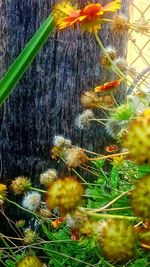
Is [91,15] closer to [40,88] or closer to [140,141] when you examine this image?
[140,141]

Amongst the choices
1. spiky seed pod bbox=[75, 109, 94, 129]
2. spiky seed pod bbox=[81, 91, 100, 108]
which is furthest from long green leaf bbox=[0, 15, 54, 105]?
spiky seed pod bbox=[75, 109, 94, 129]

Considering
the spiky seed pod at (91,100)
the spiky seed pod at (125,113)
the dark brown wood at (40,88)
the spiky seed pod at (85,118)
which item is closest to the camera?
the spiky seed pod at (125,113)

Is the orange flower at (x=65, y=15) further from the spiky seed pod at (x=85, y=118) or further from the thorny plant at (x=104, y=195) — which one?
the spiky seed pod at (x=85, y=118)

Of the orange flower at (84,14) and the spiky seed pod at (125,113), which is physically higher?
the orange flower at (84,14)

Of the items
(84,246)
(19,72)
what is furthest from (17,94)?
(19,72)

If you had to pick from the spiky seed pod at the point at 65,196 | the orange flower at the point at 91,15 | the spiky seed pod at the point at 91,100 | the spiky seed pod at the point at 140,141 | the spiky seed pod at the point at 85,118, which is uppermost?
the orange flower at the point at 91,15

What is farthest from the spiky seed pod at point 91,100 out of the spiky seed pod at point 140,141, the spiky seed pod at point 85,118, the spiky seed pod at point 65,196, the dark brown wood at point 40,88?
the spiky seed pod at point 140,141

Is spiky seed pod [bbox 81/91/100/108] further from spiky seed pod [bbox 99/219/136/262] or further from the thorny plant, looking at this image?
spiky seed pod [bbox 99/219/136/262]
